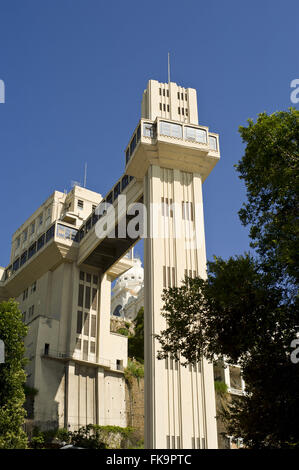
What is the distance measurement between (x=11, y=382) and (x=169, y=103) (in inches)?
925

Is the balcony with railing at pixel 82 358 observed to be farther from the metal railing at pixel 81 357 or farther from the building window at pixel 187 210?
the building window at pixel 187 210

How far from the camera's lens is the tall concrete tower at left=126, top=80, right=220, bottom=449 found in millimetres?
30203

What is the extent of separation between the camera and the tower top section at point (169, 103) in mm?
40875

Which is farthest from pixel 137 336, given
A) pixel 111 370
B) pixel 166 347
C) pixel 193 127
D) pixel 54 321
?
pixel 166 347

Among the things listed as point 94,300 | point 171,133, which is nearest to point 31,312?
point 94,300

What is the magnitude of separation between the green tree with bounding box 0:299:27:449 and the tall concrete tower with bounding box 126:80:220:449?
6.87m

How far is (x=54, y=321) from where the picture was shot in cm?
4538

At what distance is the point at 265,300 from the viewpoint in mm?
16938

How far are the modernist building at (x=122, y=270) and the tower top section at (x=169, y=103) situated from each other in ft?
0.29

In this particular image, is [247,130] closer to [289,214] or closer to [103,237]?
[289,214]

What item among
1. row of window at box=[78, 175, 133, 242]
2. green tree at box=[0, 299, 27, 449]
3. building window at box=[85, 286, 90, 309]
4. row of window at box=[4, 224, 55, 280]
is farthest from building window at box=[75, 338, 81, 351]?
green tree at box=[0, 299, 27, 449]

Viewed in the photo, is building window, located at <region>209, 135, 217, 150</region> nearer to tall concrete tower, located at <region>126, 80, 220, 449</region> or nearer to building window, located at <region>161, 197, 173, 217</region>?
tall concrete tower, located at <region>126, 80, 220, 449</region>

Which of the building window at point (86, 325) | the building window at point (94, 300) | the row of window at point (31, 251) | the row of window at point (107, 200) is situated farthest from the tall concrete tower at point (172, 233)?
the building window at point (86, 325)

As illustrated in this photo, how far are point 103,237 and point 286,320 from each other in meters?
28.9
